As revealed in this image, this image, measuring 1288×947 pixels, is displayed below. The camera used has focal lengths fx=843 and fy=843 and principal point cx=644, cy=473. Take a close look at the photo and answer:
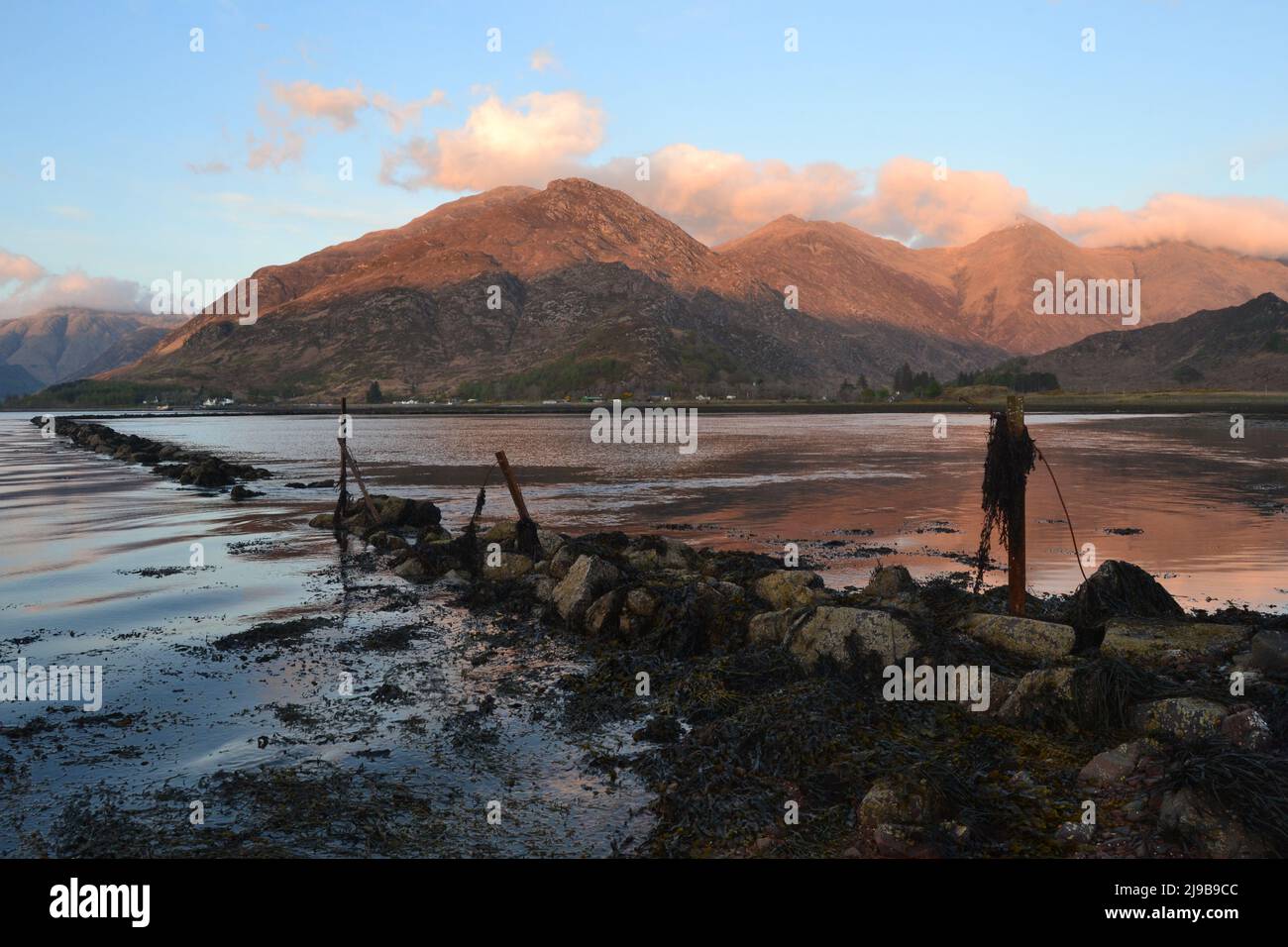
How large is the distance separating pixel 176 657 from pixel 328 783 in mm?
8270

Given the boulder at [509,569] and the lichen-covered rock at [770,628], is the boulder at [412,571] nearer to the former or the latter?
the boulder at [509,569]

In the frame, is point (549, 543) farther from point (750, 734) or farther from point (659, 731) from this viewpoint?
point (750, 734)

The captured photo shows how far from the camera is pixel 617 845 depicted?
998 centimetres

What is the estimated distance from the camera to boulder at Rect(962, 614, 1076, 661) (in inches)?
599

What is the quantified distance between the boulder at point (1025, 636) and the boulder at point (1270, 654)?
9.15ft

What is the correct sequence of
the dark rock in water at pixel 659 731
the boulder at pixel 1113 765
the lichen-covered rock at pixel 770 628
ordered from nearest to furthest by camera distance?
the boulder at pixel 1113 765 < the dark rock in water at pixel 659 731 < the lichen-covered rock at pixel 770 628

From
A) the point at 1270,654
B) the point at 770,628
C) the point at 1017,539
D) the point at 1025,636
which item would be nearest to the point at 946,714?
the point at 1025,636

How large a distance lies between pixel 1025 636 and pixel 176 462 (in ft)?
238

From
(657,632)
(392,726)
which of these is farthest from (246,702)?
(657,632)

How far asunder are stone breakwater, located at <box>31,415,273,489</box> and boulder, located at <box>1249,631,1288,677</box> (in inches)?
1888

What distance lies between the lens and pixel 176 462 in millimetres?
71188

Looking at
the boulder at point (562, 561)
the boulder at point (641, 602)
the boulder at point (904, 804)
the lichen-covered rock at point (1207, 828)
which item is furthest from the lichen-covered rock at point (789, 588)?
the lichen-covered rock at point (1207, 828)

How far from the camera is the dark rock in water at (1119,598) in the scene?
17.2 m
